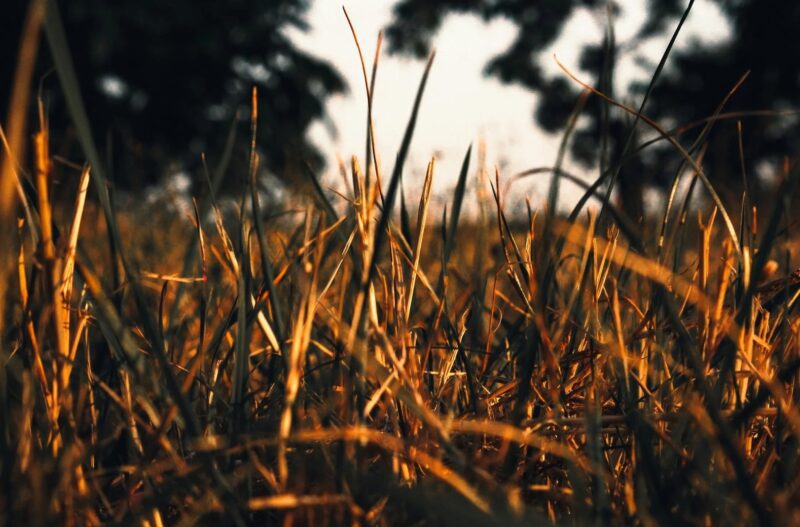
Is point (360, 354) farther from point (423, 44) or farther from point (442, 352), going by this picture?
point (423, 44)

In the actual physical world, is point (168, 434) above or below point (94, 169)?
below

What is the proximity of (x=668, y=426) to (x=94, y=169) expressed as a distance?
40cm

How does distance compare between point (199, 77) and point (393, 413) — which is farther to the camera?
point (199, 77)

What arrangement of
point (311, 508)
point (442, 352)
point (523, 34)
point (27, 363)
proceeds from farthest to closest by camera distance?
point (523, 34) < point (442, 352) < point (27, 363) < point (311, 508)

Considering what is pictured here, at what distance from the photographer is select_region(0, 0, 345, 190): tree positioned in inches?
295

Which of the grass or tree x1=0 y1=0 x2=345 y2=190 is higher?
tree x1=0 y1=0 x2=345 y2=190

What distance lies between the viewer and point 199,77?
830 cm

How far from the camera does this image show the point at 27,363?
46 cm

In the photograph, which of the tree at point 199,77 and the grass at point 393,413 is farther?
the tree at point 199,77

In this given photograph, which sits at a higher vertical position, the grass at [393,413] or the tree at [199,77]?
the tree at [199,77]

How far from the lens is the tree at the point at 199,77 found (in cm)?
748

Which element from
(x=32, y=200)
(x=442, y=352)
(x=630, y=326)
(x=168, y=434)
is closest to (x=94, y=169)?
(x=32, y=200)

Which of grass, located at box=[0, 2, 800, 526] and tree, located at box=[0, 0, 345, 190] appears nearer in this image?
grass, located at box=[0, 2, 800, 526]

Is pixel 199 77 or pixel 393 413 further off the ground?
pixel 199 77
